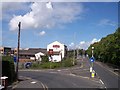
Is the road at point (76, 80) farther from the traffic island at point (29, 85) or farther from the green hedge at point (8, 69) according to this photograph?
the green hedge at point (8, 69)

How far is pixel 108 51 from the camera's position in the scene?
7044cm

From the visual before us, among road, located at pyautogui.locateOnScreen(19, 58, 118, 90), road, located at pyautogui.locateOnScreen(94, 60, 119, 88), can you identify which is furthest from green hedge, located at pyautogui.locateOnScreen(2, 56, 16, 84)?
road, located at pyautogui.locateOnScreen(94, 60, 119, 88)

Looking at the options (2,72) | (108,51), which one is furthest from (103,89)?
(108,51)

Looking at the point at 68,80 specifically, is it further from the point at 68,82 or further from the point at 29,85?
the point at 29,85

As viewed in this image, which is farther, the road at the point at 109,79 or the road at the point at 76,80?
the road at the point at 109,79

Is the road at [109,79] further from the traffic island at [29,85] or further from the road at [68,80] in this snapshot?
the traffic island at [29,85]

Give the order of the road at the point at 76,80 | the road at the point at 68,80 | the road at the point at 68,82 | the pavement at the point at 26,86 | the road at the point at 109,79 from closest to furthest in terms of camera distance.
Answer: the pavement at the point at 26,86
the road at the point at 68,82
the road at the point at 68,80
the road at the point at 76,80
the road at the point at 109,79

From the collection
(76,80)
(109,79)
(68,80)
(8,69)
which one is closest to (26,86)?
(8,69)

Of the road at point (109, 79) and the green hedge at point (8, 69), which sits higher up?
the green hedge at point (8, 69)

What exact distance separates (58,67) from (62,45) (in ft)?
216

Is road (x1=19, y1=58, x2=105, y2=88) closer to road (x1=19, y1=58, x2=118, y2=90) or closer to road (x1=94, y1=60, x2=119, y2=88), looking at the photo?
road (x1=19, y1=58, x2=118, y2=90)

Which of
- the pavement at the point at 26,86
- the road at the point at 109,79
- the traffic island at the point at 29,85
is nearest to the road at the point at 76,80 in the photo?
the road at the point at 109,79

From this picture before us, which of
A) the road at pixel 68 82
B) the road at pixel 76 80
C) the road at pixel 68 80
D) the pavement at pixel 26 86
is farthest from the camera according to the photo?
the road at pixel 76 80

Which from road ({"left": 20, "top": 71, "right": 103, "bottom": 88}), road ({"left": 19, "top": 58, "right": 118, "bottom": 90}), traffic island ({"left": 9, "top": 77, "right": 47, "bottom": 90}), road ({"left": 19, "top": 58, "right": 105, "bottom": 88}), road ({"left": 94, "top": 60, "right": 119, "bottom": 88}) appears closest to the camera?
traffic island ({"left": 9, "top": 77, "right": 47, "bottom": 90})
